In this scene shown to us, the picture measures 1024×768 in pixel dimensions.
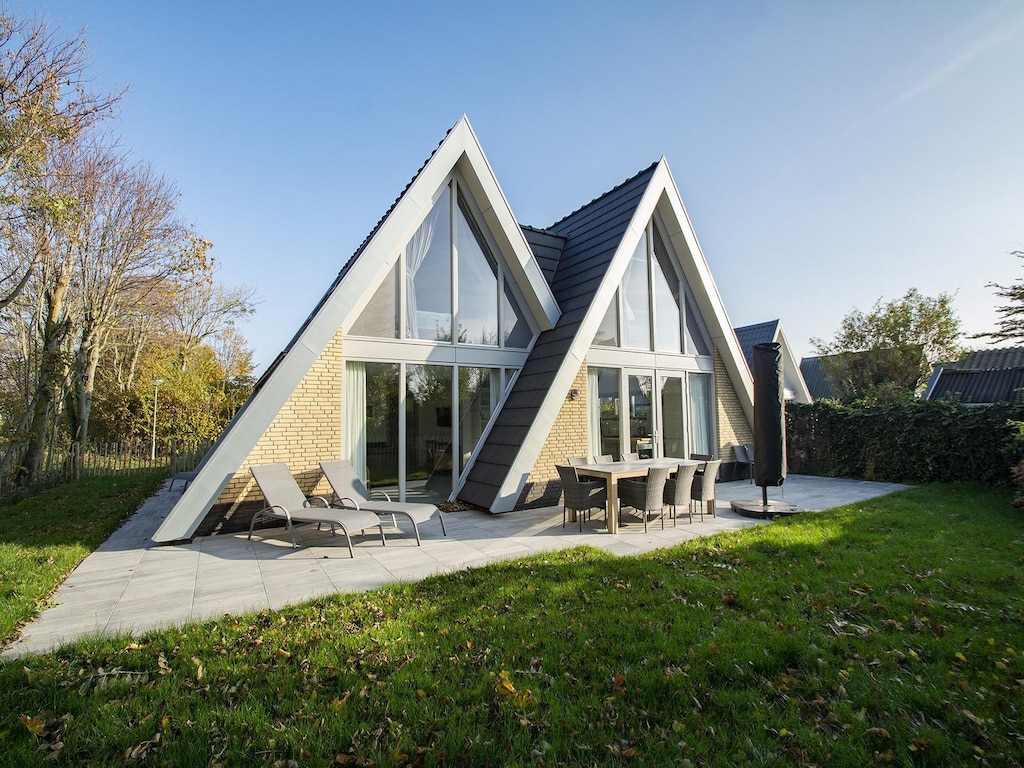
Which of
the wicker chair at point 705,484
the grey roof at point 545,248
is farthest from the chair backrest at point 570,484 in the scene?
the grey roof at point 545,248

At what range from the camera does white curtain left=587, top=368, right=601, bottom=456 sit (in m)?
11.2

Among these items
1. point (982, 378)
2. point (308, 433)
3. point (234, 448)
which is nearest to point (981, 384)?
point (982, 378)

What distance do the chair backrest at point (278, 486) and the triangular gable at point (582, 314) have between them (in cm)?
315

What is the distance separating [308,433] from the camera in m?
8.55

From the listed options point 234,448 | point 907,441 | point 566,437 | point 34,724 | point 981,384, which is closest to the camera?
point 34,724

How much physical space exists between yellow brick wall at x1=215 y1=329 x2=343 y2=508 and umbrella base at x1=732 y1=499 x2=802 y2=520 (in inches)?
286

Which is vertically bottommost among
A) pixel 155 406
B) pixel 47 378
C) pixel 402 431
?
pixel 402 431

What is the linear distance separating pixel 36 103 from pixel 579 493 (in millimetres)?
11425

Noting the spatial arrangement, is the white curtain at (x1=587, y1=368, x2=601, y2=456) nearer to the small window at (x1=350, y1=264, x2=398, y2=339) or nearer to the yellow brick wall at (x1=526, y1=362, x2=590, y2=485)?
the yellow brick wall at (x1=526, y1=362, x2=590, y2=485)

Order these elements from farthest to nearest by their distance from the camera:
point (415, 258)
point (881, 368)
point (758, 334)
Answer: point (881, 368)
point (758, 334)
point (415, 258)

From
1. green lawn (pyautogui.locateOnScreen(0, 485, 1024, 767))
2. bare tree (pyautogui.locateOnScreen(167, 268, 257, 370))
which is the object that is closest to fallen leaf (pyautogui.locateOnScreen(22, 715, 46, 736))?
green lawn (pyautogui.locateOnScreen(0, 485, 1024, 767))

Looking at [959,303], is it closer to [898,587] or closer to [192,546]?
[898,587]

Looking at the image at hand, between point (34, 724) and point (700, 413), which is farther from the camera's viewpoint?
point (700, 413)

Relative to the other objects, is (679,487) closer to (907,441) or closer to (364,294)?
(364,294)
